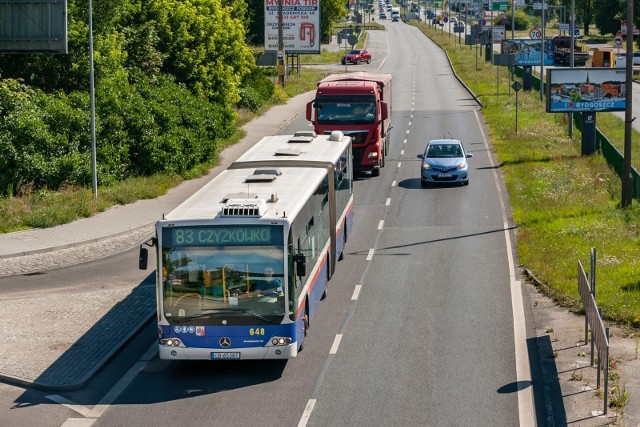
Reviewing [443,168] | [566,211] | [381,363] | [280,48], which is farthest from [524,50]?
[381,363]

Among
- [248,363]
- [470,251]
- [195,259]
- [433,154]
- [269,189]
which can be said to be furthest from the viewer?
[433,154]

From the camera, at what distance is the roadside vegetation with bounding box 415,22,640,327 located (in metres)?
24.0

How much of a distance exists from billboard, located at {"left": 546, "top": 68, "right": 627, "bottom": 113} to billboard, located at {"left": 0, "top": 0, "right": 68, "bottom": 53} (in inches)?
762

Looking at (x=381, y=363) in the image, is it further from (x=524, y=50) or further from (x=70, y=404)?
(x=524, y=50)

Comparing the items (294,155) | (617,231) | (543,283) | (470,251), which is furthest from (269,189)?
(617,231)

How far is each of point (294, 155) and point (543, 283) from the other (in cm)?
642

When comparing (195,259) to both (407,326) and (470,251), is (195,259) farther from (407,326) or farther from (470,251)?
(470,251)

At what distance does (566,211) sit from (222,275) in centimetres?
1762

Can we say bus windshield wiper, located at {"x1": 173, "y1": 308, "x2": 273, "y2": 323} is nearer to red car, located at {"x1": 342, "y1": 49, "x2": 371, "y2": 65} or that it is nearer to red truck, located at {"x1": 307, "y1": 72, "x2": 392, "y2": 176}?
red truck, located at {"x1": 307, "y1": 72, "x2": 392, "y2": 176}

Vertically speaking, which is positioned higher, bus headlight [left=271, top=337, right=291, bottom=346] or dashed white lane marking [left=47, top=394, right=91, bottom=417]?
bus headlight [left=271, top=337, right=291, bottom=346]

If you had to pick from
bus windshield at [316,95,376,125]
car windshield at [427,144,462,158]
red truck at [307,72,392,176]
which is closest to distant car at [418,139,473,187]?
car windshield at [427,144,462,158]

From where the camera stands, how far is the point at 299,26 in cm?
7912

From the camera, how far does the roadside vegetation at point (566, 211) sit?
Answer: 24.0m

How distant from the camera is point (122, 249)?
2975 cm
